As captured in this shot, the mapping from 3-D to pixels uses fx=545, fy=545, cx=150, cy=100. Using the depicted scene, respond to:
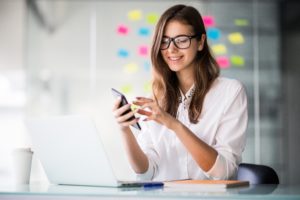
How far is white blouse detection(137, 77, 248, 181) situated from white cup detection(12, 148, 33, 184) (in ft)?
1.75

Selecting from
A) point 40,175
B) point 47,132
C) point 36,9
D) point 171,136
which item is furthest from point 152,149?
point 36,9

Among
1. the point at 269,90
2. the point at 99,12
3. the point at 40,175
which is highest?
the point at 99,12

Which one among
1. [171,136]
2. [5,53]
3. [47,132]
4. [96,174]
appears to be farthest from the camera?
[5,53]

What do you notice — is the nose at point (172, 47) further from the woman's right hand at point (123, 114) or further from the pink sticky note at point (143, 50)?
the pink sticky note at point (143, 50)

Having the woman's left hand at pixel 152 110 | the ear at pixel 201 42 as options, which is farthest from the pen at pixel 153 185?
the ear at pixel 201 42

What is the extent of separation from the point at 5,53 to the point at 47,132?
2.85 m

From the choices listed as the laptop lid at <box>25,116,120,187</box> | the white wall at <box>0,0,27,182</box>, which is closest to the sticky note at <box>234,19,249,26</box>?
the white wall at <box>0,0,27,182</box>

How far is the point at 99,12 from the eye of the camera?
4590 millimetres

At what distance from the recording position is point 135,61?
4582 millimetres

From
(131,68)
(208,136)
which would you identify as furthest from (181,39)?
(131,68)

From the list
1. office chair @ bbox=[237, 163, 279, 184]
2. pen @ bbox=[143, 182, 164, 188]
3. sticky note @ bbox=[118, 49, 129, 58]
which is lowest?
office chair @ bbox=[237, 163, 279, 184]

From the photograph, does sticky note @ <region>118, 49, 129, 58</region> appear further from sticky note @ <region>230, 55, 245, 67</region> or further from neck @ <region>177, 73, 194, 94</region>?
neck @ <region>177, 73, 194, 94</region>

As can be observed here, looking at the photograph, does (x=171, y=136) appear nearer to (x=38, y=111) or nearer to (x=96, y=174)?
(x=96, y=174)

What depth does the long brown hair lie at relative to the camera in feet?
7.78
